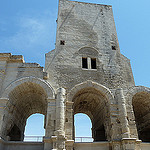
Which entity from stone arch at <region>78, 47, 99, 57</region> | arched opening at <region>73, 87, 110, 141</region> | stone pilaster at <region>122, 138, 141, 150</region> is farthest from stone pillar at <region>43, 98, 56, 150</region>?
stone arch at <region>78, 47, 99, 57</region>

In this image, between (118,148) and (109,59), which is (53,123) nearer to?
(118,148)

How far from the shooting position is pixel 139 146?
962 cm

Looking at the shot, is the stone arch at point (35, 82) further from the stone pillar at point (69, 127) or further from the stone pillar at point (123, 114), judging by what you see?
the stone pillar at point (123, 114)

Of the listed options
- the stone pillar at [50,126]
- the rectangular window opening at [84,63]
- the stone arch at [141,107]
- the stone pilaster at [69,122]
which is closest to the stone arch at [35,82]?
the stone pillar at [50,126]

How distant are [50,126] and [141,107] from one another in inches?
300

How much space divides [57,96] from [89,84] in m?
2.43

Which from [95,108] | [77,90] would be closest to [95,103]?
[95,108]

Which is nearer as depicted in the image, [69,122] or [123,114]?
[69,122]

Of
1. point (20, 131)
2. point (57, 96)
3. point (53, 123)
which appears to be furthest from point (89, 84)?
point (20, 131)

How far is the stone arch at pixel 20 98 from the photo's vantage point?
419 inches

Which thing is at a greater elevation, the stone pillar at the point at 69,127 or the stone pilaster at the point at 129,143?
the stone pillar at the point at 69,127

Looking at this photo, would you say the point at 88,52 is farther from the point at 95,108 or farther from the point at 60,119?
the point at 60,119

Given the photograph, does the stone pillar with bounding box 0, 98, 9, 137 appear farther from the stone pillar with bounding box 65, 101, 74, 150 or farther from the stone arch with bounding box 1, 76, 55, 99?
the stone pillar with bounding box 65, 101, 74, 150

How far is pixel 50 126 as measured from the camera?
31.5 feet
